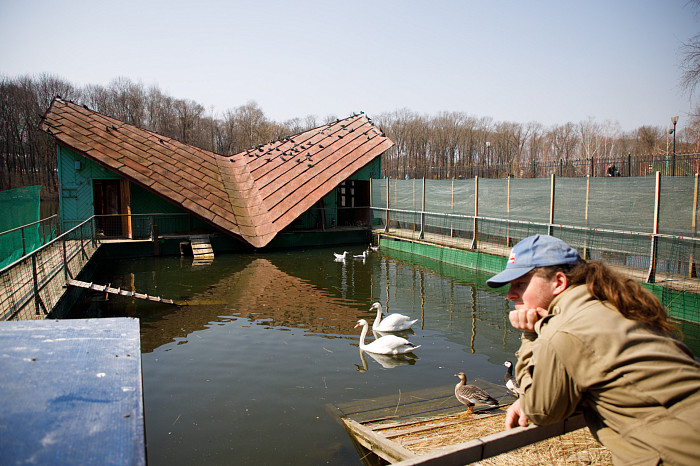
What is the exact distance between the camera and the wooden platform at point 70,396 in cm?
158

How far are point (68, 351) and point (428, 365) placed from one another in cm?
611

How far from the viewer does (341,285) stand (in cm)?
1346

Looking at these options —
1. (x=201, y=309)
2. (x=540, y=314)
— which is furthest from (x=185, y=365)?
(x=540, y=314)

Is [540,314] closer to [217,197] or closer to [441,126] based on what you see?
[217,197]

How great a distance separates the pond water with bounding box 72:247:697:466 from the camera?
18.1 feet

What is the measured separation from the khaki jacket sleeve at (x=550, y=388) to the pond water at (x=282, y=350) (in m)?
3.57

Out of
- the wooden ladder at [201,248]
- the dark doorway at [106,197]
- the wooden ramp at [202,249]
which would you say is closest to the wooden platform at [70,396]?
the wooden ramp at [202,249]

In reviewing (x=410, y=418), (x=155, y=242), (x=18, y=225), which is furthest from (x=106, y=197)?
(x=410, y=418)

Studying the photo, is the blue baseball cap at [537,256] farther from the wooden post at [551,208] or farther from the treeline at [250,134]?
the treeline at [250,134]

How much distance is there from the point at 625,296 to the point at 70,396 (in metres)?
2.18

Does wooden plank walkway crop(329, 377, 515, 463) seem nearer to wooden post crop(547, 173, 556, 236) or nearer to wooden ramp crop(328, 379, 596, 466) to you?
wooden ramp crop(328, 379, 596, 466)

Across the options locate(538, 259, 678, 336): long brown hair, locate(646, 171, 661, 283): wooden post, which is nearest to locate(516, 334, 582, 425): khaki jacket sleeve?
locate(538, 259, 678, 336): long brown hair

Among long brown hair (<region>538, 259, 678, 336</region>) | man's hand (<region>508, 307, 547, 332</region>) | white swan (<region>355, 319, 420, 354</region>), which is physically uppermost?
long brown hair (<region>538, 259, 678, 336</region>)

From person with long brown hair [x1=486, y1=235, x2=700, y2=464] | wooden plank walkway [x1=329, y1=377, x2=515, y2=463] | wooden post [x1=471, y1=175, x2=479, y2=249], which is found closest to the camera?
person with long brown hair [x1=486, y1=235, x2=700, y2=464]
